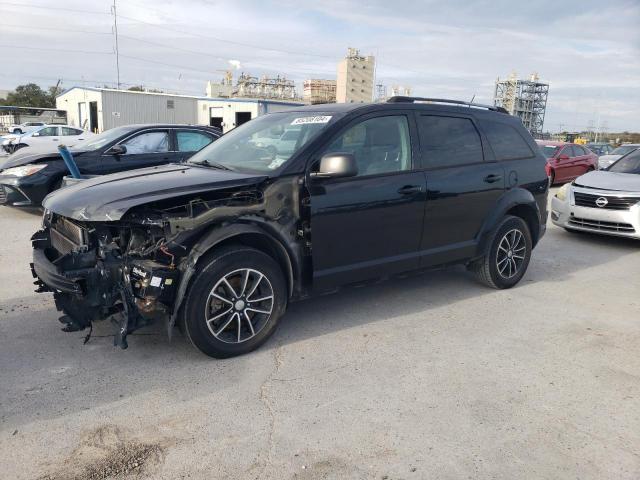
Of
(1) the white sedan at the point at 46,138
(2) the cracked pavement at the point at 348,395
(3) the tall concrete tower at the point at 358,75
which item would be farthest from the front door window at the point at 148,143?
(3) the tall concrete tower at the point at 358,75

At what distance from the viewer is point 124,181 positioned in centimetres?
393

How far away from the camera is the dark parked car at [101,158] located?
8031 mm

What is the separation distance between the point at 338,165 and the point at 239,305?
1.24 meters

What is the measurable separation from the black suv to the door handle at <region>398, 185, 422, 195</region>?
0.04m

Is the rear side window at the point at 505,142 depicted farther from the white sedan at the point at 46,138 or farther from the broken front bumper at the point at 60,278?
the white sedan at the point at 46,138

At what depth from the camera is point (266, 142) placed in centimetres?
448

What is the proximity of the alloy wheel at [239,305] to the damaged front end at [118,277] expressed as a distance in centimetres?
32

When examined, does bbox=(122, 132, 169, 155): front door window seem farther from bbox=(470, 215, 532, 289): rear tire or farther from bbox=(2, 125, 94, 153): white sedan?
bbox=(2, 125, 94, 153): white sedan

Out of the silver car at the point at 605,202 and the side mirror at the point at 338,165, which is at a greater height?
the side mirror at the point at 338,165

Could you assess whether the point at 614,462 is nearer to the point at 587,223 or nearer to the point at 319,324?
the point at 319,324

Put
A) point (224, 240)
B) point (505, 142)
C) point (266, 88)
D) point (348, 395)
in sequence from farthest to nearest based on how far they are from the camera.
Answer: point (266, 88), point (505, 142), point (224, 240), point (348, 395)

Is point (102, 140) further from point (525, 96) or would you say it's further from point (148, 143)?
point (525, 96)

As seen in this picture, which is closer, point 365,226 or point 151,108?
point 365,226

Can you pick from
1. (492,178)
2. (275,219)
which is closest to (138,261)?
(275,219)
